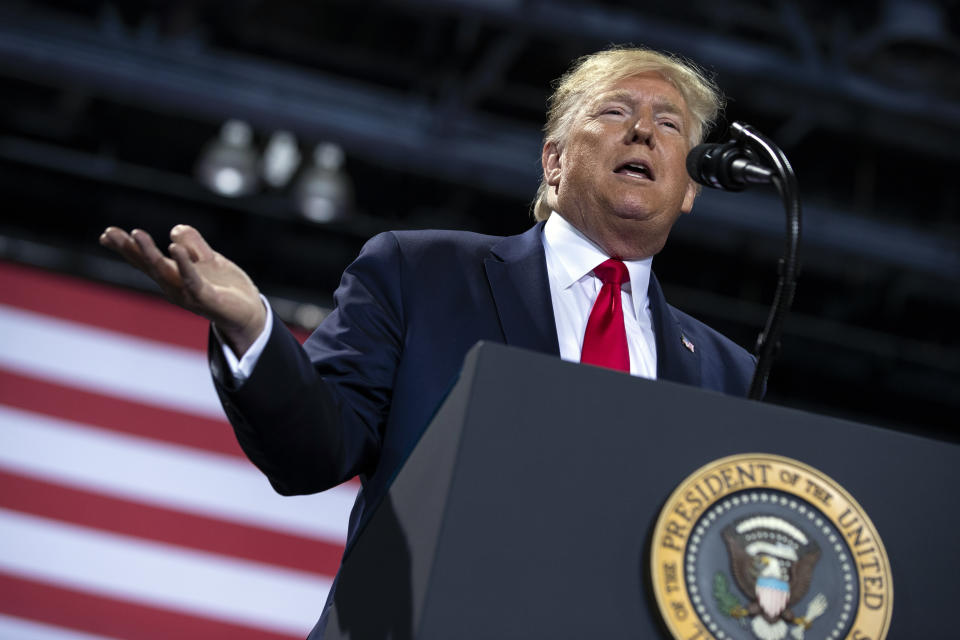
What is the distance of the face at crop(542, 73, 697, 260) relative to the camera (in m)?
1.37

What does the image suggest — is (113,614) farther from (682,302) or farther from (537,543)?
(537,543)

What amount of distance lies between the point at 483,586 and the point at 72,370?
11.8ft

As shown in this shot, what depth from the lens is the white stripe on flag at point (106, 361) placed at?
4.02 m

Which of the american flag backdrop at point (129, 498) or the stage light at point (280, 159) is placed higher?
the stage light at point (280, 159)

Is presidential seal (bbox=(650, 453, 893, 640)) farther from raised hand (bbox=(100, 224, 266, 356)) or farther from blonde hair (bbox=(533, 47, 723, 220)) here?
blonde hair (bbox=(533, 47, 723, 220))

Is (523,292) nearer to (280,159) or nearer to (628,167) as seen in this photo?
(628,167)

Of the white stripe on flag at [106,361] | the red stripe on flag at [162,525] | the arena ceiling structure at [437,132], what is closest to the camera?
the arena ceiling structure at [437,132]

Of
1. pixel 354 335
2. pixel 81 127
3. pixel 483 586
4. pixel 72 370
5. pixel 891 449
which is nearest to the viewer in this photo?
pixel 483 586

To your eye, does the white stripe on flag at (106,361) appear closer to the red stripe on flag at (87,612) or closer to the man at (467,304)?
the red stripe on flag at (87,612)

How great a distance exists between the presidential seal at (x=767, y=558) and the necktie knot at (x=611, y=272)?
52cm

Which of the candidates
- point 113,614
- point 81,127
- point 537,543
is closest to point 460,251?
point 537,543

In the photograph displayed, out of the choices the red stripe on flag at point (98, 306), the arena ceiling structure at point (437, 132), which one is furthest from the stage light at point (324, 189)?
the red stripe on flag at point (98, 306)

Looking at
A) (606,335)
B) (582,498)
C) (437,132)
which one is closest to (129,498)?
(437,132)

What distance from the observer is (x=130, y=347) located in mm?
4148
